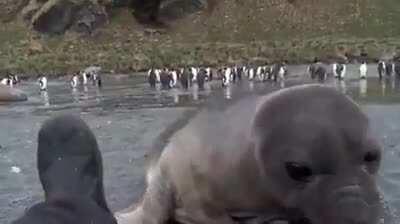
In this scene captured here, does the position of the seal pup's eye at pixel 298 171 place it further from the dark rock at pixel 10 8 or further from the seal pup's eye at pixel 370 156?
the dark rock at pixel 10 8

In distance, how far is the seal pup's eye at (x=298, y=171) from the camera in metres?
2.05

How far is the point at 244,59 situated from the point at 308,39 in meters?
12.7

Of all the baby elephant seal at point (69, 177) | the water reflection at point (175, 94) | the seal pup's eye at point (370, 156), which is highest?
the seal pup's eye at point (370, 156)

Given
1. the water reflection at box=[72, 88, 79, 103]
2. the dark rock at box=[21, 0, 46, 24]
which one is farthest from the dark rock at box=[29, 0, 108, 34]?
the water reflection at box=[72, 88, 79, 103]

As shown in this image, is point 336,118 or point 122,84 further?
point 122,84

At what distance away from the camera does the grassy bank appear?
54250mm

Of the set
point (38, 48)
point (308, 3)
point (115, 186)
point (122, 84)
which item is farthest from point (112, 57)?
point (115, 186)

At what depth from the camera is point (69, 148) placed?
2.63 meters

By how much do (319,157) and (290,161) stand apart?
0.22ft

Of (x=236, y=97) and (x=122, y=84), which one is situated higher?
(x=236, y=97)

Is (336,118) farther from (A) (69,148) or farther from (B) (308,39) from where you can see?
(B) (308,39)

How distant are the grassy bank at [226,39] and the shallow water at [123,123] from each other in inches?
438

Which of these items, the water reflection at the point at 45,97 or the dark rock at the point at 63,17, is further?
the dark rock at the point at 63,17

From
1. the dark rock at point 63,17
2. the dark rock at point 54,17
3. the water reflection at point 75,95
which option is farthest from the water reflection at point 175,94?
the dark rock at point 54,17
